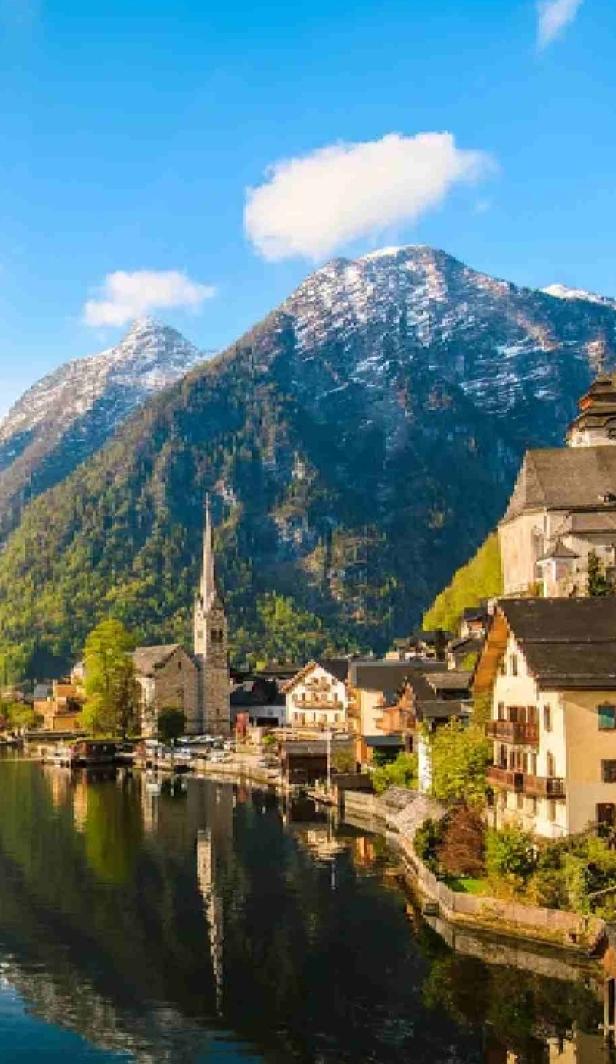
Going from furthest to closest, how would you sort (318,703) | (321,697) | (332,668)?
(332,668)
(321,697)
(318,703)

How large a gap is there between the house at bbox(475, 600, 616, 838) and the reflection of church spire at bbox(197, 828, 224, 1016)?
17717 mm

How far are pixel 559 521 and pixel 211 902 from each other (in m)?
51.4

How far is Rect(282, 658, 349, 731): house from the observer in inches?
7466

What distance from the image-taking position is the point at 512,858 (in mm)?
60781

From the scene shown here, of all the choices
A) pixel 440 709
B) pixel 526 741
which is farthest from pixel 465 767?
pixel 440 709

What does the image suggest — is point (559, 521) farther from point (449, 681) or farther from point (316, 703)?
point (316, 703)

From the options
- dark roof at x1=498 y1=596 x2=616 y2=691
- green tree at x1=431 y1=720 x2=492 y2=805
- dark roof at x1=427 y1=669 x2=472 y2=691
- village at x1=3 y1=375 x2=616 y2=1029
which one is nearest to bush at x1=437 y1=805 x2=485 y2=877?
village at x1=3 y1=375 x2=616 y2=1029

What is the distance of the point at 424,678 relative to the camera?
352 feet

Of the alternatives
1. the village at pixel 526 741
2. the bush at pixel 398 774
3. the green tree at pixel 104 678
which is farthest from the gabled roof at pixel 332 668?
the bush at pixel 398 774

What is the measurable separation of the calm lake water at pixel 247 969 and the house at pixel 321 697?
297 feet

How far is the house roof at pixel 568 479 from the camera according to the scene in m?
110

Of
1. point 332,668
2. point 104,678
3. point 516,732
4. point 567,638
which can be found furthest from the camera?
point 104,678

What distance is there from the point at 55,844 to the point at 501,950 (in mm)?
50444

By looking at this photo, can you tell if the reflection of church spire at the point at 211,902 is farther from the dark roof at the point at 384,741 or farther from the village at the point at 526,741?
the dark roof at the point at 384,741
